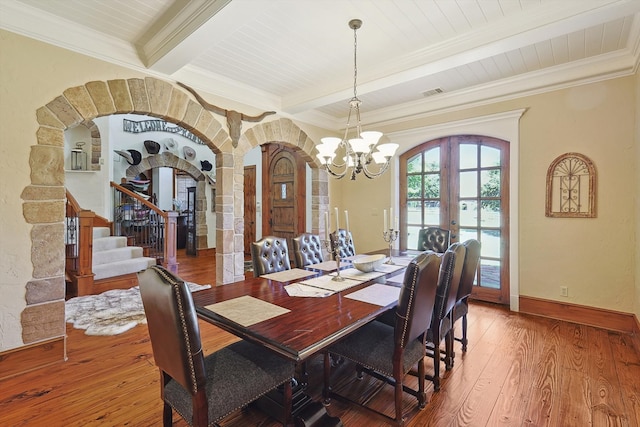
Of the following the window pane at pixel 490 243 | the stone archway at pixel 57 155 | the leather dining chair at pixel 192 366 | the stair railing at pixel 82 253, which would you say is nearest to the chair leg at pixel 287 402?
the leather dining chair at pixel 192 366

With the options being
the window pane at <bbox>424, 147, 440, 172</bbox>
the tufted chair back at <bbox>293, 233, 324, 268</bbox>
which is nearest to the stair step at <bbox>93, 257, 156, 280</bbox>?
the tufted chair back at <bbox>293, 233, 324, 268</bbox>

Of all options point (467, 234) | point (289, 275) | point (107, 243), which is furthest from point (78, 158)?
point (467, 234)

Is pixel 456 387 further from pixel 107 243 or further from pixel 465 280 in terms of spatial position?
pixel 107 243

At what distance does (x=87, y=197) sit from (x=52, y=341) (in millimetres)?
4397

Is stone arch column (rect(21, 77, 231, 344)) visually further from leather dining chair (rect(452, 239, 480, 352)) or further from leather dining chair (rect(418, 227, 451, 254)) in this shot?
leather dining chair (rect(418, 227, 451, 254))

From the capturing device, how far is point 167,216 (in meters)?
5.29

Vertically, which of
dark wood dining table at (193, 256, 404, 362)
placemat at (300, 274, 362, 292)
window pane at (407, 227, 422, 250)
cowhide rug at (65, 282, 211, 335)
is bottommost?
cowhide rug at (65, 282, 211, 335)

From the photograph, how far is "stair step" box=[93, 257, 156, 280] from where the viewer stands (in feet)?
15.2

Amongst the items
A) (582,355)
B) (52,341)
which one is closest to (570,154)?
(582,355)

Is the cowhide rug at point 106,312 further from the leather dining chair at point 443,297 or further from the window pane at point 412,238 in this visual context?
the window pane at point 412,238

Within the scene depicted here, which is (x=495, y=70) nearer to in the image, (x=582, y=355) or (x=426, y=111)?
(x=426, y=111)

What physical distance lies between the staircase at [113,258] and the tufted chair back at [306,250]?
3.25m

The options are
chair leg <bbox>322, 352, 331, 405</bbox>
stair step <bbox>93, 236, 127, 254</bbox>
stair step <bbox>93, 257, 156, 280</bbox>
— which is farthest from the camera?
stair step <bbox>93, 236, 127, 254</bbox>

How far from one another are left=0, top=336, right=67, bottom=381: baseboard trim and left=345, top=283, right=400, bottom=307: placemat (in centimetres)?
238
